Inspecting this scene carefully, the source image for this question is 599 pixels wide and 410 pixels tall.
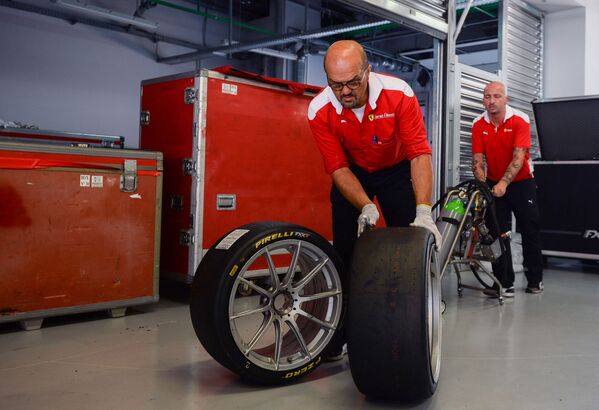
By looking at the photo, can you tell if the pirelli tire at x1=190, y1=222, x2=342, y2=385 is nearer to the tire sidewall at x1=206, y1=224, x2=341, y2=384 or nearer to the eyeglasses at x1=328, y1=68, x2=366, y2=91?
the tire sidewall at x1=206, y1=224, x2=341, y2=384

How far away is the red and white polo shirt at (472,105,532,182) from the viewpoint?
14.9 feet

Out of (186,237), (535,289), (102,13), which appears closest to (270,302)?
(186,237)

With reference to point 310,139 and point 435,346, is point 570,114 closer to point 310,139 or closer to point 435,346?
point 310,139

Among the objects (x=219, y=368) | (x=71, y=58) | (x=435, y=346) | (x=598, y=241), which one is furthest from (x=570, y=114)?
(x=71, y=58)

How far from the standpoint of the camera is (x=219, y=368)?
2.54 metres

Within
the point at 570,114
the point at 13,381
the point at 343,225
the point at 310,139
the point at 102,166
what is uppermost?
the point at 570,114

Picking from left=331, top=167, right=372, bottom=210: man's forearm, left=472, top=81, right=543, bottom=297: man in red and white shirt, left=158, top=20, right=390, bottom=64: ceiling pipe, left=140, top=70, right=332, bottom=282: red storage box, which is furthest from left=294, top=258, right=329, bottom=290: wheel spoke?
left=158, top=20, right=390, bottom=64: ceiling pipe

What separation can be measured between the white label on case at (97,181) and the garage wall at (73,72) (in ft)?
15.9

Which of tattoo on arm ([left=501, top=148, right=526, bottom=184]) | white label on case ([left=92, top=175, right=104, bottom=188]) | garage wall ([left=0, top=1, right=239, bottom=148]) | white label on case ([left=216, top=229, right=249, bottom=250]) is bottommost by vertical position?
white label on case ([left=216, top=229, right=249, bottom=250])

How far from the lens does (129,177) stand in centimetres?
354

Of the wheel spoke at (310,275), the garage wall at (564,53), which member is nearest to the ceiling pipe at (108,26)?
the garage wall at (564,53)

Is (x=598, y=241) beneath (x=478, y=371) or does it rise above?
above

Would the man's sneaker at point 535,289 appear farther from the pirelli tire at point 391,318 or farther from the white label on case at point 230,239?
the white label on case at point 230,239

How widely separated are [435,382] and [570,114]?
452 cm
